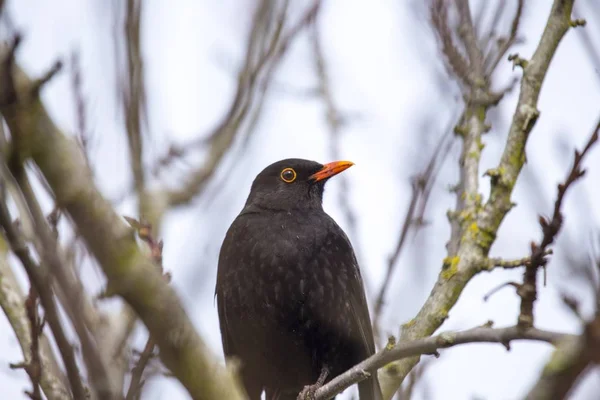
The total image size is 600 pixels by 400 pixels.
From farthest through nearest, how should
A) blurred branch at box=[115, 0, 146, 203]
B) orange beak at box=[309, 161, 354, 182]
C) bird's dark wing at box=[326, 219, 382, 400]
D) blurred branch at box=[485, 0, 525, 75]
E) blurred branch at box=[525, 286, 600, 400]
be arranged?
orange beak at box=[309, 161, 354, 182], bird's dark wing at box=[326, 219, 382, 400], blurred branch at box=[485, 0, 525, 75], blurred branch at box=[115, 0, 146, 203], blurred branch at box=[525, 286, 600, 400]

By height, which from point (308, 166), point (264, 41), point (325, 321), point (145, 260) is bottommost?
point (145, 260)

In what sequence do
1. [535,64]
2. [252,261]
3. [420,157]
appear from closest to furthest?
[535,64] < [252,261] < [420,157]

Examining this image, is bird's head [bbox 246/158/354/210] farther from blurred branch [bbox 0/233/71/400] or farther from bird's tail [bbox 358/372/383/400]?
blurred branch [bbox 0/233/71/400]

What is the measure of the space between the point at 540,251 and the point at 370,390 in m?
2.42

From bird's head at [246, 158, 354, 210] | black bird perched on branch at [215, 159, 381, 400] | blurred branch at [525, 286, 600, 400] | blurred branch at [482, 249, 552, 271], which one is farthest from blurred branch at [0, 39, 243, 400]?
bird's head at [246, 158, 354, 210]

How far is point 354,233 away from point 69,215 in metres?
4.80

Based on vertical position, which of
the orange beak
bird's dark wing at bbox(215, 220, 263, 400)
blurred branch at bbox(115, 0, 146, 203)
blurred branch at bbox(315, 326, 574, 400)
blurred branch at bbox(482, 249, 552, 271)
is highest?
the orange beak

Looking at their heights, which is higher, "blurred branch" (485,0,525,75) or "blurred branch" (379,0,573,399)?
"blurred branch" (485,0,525,75)

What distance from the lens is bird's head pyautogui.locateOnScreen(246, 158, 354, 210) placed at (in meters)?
6.60

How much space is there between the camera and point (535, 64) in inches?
182

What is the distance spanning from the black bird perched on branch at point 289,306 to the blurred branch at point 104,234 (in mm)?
3221

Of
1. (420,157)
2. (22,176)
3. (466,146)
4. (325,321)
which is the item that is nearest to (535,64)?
(466,146)

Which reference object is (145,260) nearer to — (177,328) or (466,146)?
(177,328)

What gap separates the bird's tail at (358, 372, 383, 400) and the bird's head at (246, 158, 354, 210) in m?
1.85
